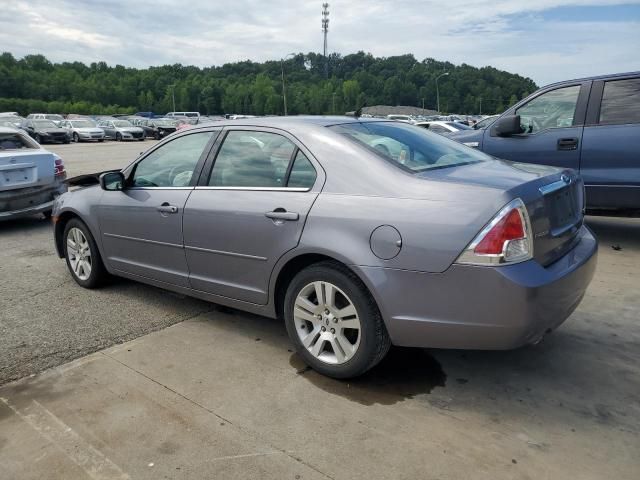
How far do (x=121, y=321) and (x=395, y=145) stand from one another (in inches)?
97.8

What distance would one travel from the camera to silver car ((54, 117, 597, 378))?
2.64m

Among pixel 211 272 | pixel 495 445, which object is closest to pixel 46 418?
pixel 211 272

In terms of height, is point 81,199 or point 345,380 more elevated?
point 81,199

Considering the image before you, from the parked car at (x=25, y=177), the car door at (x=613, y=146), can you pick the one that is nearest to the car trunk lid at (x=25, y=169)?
the parked car at (x=25, y=177)

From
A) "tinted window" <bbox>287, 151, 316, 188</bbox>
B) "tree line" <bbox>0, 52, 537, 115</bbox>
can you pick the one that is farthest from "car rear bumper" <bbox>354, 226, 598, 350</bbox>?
"tree line" <bbox>0, 52, 537, 115</bbox>

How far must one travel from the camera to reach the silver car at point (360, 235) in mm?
2641

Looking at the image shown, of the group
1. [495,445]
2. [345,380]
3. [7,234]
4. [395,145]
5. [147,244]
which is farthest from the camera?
[7,234]

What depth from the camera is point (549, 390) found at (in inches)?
119

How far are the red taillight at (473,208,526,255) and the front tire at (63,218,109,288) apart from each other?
3491 mm

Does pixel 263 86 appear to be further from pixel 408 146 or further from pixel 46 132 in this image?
pixel 408 146

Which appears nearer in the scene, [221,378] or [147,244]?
[221,378]

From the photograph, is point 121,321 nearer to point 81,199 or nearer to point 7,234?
point 81,199

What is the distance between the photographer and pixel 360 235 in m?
2.89

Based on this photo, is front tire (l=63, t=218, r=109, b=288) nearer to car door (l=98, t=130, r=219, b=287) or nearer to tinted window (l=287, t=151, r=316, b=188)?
car door (l=98, t=130, r=219, b=287)
